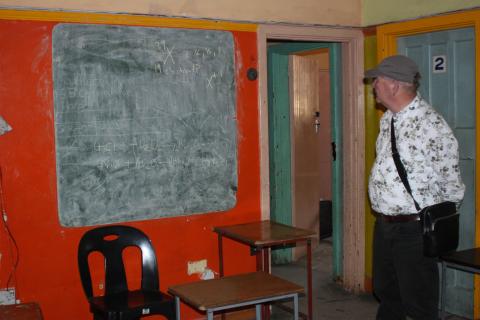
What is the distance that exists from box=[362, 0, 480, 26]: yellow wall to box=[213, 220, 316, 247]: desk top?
170cm

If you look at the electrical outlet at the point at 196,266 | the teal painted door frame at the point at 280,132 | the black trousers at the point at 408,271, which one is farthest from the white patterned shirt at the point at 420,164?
the teal painted door frame at the point at 280,132

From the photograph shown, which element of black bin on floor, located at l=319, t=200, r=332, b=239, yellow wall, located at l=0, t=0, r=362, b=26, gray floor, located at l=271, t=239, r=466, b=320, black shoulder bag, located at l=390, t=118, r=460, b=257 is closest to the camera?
black shoulder bag, located at l=390, t=118, r=460, b=257

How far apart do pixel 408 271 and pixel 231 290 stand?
86 centimetres

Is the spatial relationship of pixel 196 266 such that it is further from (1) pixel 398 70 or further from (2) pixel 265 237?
(1) pixel 398 70

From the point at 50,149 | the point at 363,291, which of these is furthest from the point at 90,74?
the point at 363,291

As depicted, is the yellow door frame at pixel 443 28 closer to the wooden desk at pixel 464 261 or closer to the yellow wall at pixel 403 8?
the yellow wall at pixel 403 8

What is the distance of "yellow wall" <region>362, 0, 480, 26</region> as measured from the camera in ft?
13.5

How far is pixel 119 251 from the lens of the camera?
144 inches

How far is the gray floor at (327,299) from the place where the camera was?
4.48m

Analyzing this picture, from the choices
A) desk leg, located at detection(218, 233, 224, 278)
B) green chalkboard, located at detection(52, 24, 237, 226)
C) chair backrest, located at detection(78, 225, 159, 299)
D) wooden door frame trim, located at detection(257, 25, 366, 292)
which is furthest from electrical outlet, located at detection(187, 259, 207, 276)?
wooden door frame trim, located at detection(257, 25, 366, 292)

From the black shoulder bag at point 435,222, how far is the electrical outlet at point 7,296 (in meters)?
2.26

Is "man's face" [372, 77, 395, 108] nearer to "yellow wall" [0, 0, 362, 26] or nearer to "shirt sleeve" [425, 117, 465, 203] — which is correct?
"shirt sleeve" [425, 117, 465, 203]

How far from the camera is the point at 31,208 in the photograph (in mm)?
3682

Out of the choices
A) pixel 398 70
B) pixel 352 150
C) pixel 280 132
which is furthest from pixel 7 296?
pixel 280 132
